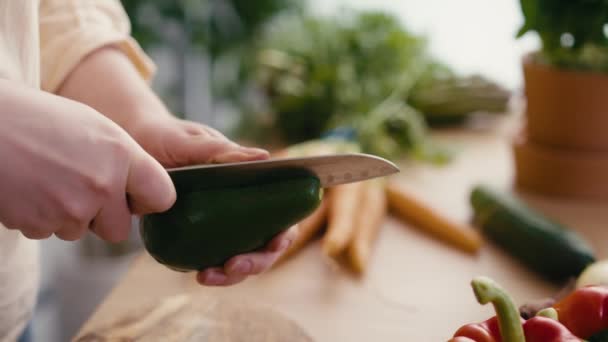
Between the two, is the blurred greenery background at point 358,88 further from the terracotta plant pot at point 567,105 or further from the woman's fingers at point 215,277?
the woman's fingers at point 215,277

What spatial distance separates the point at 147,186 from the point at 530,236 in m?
0.79

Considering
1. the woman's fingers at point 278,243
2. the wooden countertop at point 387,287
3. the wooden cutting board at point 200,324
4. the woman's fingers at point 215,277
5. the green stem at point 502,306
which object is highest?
the green stem at point 502,306

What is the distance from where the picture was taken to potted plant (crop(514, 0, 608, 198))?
1166 mm

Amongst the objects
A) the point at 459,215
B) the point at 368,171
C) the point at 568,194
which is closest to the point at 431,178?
the point at 459,215

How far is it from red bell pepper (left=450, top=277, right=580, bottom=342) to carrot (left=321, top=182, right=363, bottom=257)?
0.50 metres

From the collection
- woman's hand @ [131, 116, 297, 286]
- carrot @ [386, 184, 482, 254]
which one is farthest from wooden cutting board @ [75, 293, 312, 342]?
carrot @ [386, 184, 482, 254]

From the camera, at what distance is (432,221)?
3.99 ft

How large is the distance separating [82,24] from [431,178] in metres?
0.89

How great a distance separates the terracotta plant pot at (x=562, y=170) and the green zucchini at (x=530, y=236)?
184 millimetres

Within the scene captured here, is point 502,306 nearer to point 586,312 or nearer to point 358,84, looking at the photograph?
point 586,312

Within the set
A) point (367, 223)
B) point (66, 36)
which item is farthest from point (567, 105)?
point (66, 36)

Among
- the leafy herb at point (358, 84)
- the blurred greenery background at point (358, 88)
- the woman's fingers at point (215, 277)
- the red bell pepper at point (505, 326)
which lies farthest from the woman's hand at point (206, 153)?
Result: the leafy herb at point (358, 84)

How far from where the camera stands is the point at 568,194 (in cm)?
136

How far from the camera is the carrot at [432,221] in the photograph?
1161mm
